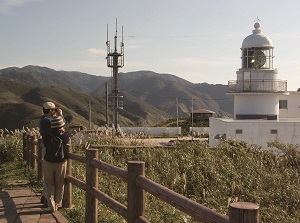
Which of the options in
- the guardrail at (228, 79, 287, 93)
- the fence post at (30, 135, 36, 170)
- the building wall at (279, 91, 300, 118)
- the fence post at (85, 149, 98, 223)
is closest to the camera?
the fence post at (85, 149, 98, 223)

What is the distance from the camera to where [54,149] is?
6000mm

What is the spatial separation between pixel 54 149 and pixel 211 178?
19.6ft

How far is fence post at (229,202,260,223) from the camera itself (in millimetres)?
A: 2031

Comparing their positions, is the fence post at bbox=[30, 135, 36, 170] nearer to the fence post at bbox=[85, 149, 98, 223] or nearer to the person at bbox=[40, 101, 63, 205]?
the person at bbox=[40, 101, 63, 205]

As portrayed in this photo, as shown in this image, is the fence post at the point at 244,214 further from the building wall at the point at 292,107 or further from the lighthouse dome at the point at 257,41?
the building wall at the point at 292,107

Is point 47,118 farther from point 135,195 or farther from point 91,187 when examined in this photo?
point 135,195

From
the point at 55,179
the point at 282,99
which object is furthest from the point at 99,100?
the point at 55,179

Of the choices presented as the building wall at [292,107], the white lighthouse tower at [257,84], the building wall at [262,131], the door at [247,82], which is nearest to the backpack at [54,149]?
the building wall at [262,131]

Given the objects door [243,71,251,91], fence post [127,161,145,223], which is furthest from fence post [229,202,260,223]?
door [243,71,251,91]

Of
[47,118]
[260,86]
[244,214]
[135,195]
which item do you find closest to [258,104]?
[260,86]

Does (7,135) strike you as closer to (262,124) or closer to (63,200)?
(63,200)

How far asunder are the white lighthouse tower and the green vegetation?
31.8 feet

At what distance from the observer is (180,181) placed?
1044 centimetres

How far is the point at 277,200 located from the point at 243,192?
38.4 inches
